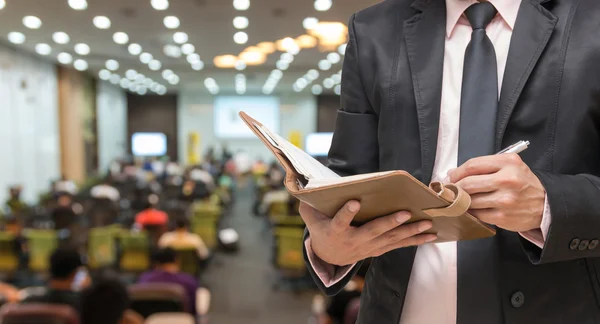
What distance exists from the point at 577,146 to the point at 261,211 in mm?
12791

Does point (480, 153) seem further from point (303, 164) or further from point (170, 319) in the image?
point (170, 319)

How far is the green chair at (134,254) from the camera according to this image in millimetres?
6984

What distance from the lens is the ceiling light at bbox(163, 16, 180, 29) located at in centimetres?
647

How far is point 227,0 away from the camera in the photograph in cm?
572

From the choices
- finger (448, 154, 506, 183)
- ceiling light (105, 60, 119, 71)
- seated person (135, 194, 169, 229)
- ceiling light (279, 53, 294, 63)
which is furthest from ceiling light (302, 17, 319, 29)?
ceiling light (105, 60, 119, 71)

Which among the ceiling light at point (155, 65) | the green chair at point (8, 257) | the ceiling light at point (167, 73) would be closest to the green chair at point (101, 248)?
the green chair at point (8, 257)

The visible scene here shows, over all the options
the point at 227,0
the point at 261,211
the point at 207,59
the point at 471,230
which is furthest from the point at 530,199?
the point at 261,211

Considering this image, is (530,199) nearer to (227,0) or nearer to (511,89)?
(511,89)

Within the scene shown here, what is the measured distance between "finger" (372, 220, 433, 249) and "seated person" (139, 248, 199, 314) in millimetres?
4210

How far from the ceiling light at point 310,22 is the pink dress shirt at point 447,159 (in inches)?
123

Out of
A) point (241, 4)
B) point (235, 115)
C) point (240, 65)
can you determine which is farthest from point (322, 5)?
point (235, 115)

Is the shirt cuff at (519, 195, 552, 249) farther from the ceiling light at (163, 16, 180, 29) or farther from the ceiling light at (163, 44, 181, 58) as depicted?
the ceiling light at (163, 44, 181, 58)

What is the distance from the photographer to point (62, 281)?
14.0 ft

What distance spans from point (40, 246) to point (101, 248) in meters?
0.90
